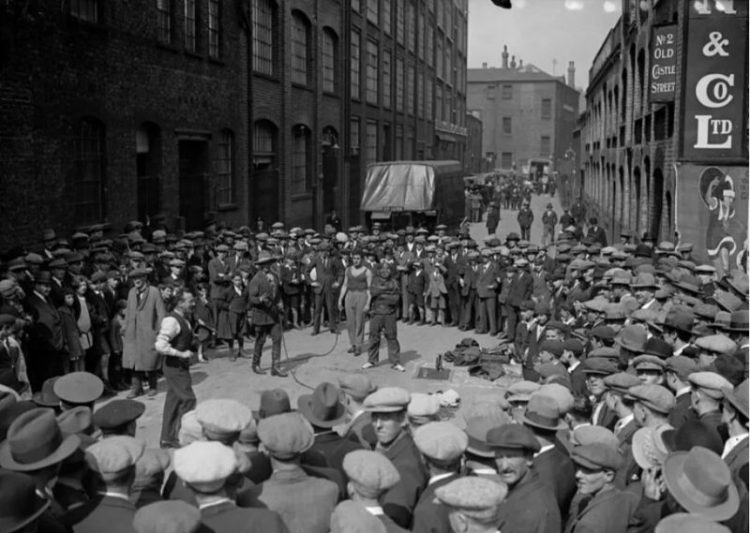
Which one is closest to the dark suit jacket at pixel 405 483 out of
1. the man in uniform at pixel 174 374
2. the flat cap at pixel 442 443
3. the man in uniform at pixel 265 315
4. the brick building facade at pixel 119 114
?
the flat cap at pixel 442 443

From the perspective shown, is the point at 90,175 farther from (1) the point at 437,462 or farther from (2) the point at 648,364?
(1) the point at 437,462

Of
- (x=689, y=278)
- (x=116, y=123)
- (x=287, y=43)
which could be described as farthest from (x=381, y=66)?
(x=689, y=278)

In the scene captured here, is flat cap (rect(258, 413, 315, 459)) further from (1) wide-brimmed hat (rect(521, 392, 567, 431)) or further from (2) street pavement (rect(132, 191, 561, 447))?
(2) street pavement (rect(132, 191, 561, 447))

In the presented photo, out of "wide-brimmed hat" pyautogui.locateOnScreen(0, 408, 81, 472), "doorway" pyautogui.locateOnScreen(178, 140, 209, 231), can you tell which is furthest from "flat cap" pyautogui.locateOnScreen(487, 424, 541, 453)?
"doorway" pyautogui.locateOnScreen(178, 140, 209, 231)

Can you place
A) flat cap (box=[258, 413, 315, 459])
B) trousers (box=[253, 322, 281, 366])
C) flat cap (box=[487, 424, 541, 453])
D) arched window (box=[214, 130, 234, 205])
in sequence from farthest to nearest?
arched window (box=[214, 130, 234, 205])
trousers (box=[253, 322, 281, 366])
flat cap (box=[487, 424, 541, 453])
flat cap (box=[258, 413, 315, 459])

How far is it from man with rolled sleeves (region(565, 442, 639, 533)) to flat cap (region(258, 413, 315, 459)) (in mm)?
1571

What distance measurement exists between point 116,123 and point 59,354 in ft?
26.2

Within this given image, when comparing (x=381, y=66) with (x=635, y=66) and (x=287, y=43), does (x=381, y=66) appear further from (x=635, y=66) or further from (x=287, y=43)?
(x=635, y=66)

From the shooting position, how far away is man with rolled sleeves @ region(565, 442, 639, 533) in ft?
14.7

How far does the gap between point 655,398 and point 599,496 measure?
1293mm

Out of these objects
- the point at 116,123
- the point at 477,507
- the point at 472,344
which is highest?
the point at 116,123

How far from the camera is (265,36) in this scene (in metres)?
25.3

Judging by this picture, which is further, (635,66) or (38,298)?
(635,66)

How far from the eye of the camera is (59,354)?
10.6 metres
